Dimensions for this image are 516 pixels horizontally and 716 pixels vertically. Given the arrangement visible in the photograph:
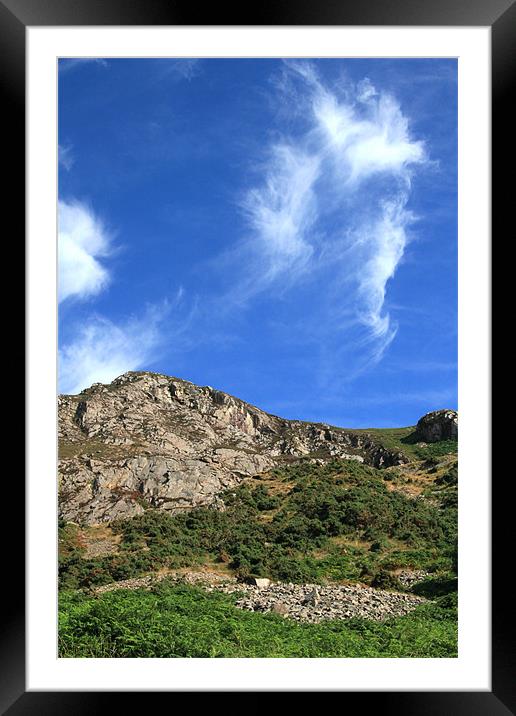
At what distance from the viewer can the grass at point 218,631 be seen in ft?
11.2

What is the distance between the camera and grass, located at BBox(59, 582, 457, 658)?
11.2 ft

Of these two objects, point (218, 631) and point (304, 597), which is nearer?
point (218, 631)

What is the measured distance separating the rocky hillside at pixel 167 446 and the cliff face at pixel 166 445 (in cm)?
2

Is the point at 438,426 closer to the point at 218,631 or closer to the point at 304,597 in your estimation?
the point at 304,597

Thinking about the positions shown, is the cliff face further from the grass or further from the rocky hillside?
the grass

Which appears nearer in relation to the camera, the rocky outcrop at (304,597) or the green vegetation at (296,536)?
the rocky outcrop at (304,597)

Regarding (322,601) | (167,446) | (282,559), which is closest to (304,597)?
(322,601)

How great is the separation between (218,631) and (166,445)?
4977mm
